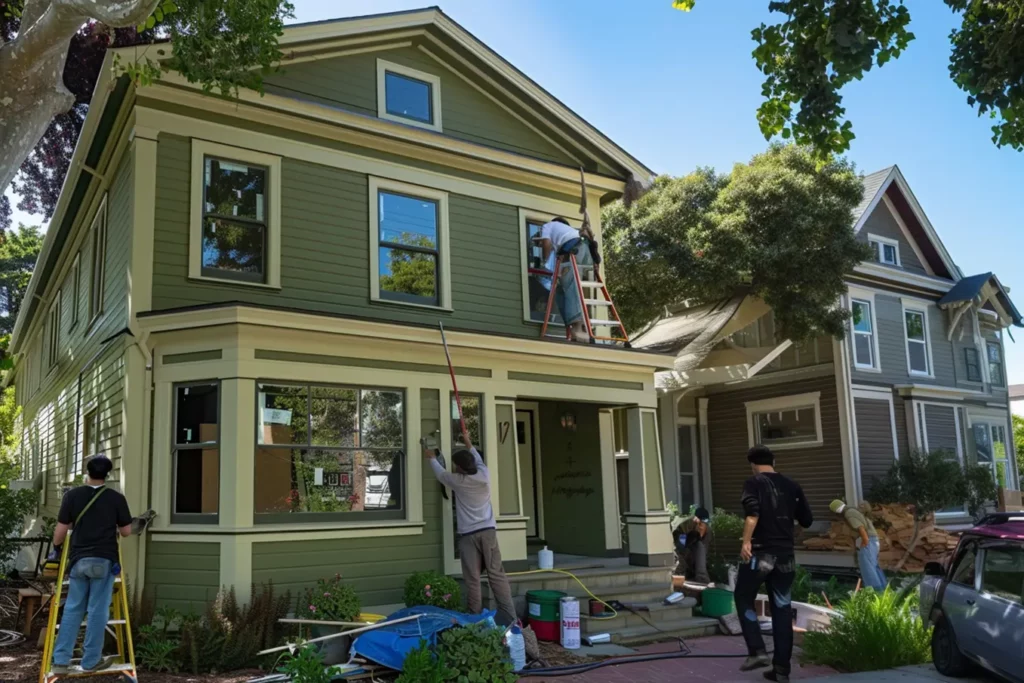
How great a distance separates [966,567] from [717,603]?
354 centimetres

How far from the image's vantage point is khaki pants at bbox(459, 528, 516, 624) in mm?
8984

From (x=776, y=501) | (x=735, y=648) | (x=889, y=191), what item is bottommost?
(x=735, y=648)

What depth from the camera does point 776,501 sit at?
7.36 m

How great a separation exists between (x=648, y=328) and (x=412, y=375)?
34.7 ft

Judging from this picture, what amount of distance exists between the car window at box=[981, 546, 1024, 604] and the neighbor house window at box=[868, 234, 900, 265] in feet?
48.8

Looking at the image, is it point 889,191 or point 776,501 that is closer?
point 776,501

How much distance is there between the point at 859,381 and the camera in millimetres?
19000

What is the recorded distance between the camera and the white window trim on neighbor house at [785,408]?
749 inches

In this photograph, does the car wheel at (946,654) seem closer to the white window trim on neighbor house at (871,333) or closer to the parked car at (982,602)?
the parked car at (982,602)

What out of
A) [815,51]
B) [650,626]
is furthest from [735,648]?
[815,51]

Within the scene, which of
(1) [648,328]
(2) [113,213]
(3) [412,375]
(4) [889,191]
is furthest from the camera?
(4) [889,191]

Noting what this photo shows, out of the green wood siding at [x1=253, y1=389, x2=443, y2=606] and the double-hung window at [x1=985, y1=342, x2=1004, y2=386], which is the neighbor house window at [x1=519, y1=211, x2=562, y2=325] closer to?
the green wood siding at [x1=253, y1=389, x2=443, y2=606]

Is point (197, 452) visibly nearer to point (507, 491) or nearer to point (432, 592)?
point (432, 592)

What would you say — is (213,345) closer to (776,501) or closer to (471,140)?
(471,140)
